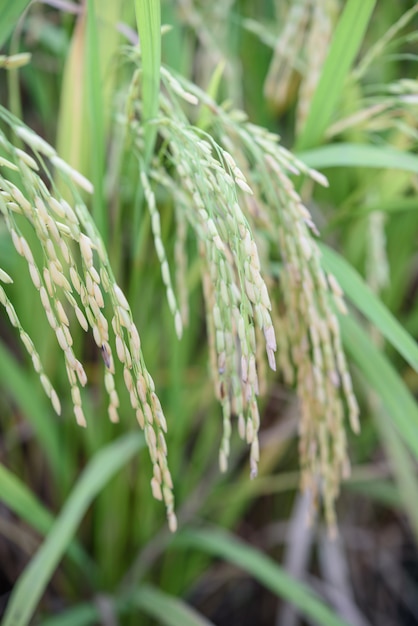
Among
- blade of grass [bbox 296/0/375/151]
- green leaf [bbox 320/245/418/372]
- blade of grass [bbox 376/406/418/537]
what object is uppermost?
blade of grass [bbox 296/0/375/151]

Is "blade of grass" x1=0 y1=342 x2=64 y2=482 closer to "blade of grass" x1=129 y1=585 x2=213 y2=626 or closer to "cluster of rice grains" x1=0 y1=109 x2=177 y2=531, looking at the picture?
"blade of grass" x1=129 y1=585 x2=213 y2=626

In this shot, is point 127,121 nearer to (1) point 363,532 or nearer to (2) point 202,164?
(2) point 202,164

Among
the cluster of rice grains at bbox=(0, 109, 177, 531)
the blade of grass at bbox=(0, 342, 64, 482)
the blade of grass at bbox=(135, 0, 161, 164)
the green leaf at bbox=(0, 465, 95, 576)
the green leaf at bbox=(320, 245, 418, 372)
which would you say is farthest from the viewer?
the blade of grass at bbox=(0, 342, 64, 482)

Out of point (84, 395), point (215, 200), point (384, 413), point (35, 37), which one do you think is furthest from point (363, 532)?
point (35, 37)

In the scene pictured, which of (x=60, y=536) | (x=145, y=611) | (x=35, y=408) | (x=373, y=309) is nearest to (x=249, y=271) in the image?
(x=373, y=309)

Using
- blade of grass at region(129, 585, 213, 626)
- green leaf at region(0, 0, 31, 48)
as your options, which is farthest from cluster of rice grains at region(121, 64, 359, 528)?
blade of grass at region(129, 585, 213, 626)
